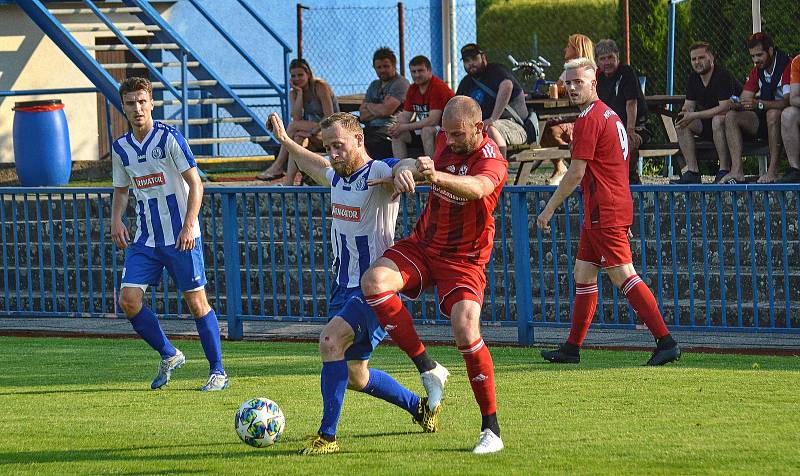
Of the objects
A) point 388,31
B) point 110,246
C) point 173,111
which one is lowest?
point 110,246

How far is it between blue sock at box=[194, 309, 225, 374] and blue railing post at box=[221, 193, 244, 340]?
254 cm

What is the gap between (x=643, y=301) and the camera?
8727 mm

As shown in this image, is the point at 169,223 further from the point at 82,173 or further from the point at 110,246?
the point at 82,173

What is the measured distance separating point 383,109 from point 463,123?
27.0ft

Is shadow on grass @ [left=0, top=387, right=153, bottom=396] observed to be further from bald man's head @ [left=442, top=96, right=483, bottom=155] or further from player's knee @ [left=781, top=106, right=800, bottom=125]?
player's knee @ [left=781, top=106, right=800, bottom=125]

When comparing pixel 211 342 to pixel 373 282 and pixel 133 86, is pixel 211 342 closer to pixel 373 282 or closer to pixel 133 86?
pixel 133 86

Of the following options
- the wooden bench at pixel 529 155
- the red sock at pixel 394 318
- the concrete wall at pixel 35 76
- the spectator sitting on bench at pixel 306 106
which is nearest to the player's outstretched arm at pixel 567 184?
the red sock at pixel 394 318

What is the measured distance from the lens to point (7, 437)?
694 cm

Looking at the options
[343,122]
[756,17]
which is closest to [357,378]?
[343,122]

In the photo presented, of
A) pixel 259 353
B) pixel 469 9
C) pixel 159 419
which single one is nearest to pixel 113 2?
pixel 469 9

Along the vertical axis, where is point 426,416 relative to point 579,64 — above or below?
below

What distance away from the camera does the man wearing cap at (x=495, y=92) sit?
1378 centimetres

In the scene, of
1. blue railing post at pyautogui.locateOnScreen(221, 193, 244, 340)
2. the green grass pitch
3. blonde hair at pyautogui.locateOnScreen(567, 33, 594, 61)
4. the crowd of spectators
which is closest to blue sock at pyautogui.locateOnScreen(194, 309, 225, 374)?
the green grass pitch

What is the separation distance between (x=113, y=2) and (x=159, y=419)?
1335 cm
